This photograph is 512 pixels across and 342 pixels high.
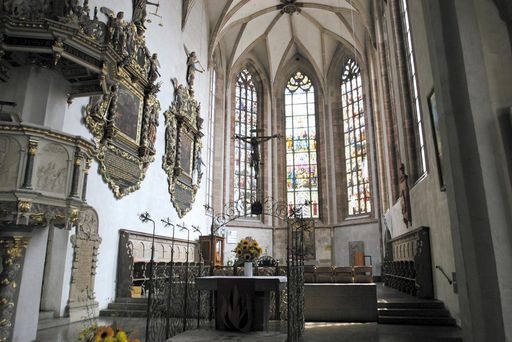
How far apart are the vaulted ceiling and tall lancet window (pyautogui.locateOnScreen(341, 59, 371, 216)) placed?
1.59 m

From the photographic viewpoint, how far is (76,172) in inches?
211

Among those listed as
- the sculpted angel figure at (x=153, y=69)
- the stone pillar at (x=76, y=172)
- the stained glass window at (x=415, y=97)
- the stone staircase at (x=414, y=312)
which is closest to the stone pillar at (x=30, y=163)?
the stone pillar at (x=76, y=172)

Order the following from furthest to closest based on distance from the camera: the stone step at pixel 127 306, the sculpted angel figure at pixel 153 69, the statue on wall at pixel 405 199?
the sculpted angel figure at pixel 153 69
the statue on wall at pixel 405 199
the stone step at pixel 127 306

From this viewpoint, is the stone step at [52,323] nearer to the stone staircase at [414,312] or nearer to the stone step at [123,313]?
the stone step at [123,313]

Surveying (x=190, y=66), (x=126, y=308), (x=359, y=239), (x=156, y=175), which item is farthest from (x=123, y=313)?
(x=359, y=239)

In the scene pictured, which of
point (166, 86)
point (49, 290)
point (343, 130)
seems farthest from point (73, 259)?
point (343, 130)

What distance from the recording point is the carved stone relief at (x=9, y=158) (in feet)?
15.8

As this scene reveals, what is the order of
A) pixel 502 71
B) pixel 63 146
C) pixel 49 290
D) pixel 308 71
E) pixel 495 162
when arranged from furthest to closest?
pixel 308 71, pixel 49 290, pixel 63 146, pixel 502 71, pixel 495 162

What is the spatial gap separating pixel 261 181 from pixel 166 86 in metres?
9.59

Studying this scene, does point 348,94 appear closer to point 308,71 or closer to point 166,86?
point 308,71

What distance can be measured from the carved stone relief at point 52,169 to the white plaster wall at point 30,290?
773mm

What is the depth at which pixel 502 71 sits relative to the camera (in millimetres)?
4793

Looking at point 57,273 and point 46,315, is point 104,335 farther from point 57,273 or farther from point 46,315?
point 57,273

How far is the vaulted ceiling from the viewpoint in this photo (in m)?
18.0
